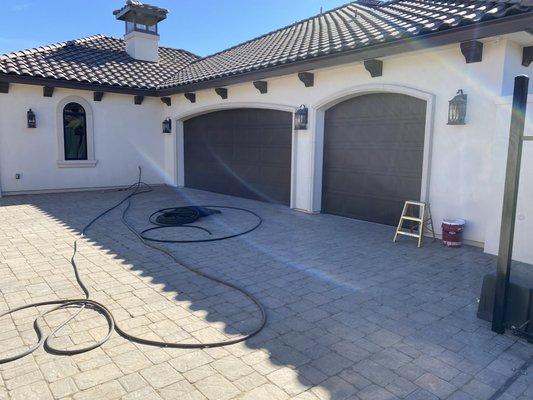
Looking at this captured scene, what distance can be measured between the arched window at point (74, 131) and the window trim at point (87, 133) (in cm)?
11

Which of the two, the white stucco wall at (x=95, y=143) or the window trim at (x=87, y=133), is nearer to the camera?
the white stucco wall at (x=95, y=143)

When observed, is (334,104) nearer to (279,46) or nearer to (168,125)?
(279,46)

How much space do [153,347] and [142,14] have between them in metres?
14.5

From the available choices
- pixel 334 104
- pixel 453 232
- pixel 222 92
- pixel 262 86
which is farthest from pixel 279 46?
pixel 453 232

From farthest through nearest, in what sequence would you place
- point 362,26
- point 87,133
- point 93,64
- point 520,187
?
point 93,64, point 87,133, point 362,26, point 520,187

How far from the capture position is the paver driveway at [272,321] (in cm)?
288

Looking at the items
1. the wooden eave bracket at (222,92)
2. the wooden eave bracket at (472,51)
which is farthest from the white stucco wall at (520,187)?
the wooden eave bracket at (222,92)

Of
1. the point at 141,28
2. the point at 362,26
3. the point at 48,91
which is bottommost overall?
the point at 48,91

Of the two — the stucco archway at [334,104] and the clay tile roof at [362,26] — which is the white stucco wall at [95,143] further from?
the stucco archway at [334,104]

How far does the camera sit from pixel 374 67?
24.5 ft

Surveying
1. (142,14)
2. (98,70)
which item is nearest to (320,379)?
(98,70)

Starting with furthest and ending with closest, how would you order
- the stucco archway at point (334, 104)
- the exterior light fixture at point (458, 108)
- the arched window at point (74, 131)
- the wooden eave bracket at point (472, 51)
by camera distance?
the arched window at point (74, 131)
the stucco archway at point (334, 104)
the exterior light fixture at point (458, 108)
the wooden eave bracket at point (472, 51)

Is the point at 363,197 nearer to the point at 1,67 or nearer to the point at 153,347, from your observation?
the point at 153,347

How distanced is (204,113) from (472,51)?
8.23 metres
